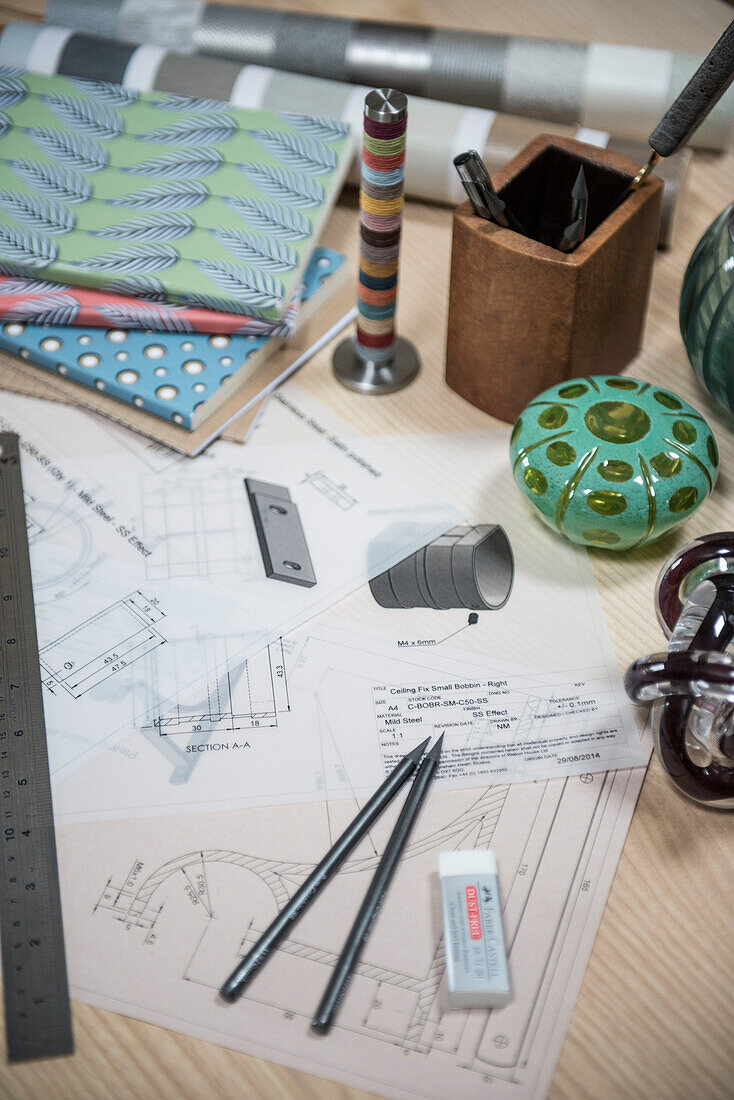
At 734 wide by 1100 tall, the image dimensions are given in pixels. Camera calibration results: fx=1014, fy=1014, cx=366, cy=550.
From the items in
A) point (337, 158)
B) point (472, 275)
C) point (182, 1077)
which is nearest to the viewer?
point (182, 1077)

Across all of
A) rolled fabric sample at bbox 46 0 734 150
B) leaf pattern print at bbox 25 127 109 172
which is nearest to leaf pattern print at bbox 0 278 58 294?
leaf pattern print at bbox 25 127 109 172

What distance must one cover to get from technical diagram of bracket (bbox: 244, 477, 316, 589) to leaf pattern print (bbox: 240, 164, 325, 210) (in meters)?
0.23

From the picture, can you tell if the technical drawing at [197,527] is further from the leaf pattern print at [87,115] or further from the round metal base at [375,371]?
the leaf pattern print at [87,115]

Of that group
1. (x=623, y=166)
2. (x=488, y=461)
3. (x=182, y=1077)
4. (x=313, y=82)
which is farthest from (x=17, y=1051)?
(x=313, y=82)

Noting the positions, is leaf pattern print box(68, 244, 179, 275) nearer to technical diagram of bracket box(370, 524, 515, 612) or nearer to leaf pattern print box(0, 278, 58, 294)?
leaf pattern print box(0, 278, 58, 294)

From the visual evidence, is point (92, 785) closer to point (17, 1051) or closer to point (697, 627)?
point (17, 1051)

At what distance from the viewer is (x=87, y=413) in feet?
2.32

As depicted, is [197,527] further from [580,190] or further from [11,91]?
[11,91]

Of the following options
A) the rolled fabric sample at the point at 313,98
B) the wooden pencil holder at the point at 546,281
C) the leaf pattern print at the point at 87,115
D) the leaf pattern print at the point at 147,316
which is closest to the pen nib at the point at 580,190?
the wooden pencil holder at the point at 546,281

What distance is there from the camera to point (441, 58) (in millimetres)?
854

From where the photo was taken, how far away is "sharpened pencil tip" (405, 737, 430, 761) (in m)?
0.54

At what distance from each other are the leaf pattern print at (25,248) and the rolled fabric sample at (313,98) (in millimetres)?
200

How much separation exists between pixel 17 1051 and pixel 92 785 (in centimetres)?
13

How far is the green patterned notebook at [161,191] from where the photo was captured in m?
0.71
